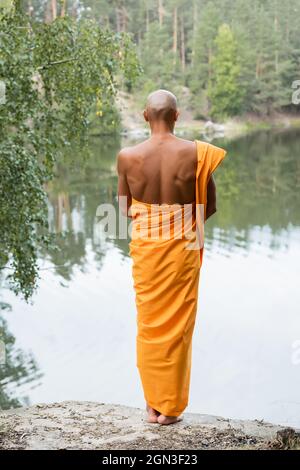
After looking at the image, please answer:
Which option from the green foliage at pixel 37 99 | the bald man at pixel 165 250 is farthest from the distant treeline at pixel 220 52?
the bald man at pixel 165 250

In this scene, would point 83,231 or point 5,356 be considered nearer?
point 5,356

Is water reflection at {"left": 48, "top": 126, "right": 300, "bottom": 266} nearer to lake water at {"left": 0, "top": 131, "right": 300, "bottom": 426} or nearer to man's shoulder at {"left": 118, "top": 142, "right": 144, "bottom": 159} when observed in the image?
lake water at {"left": 0, "top": 131, "right": 300, "bottom": 426}

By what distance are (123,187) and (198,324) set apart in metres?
6.40

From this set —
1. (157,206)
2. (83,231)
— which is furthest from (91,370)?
(83,231)

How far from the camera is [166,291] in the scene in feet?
14.4

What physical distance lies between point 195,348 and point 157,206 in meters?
5.61

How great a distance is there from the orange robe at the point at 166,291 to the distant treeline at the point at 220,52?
148ft

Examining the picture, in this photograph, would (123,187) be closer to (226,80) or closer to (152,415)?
(152,415)

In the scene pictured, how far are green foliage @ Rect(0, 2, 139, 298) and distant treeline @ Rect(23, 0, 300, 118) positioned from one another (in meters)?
40.3

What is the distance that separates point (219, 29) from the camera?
5316 cm

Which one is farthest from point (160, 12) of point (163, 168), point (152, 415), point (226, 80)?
point (152, 415)

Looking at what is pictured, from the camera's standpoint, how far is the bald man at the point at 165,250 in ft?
14.2

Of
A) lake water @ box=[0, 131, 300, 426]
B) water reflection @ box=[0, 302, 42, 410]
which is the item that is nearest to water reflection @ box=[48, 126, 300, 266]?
lake water @ box=[0, 131, 300, 426]

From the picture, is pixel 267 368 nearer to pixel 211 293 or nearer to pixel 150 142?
pixel 211 293
